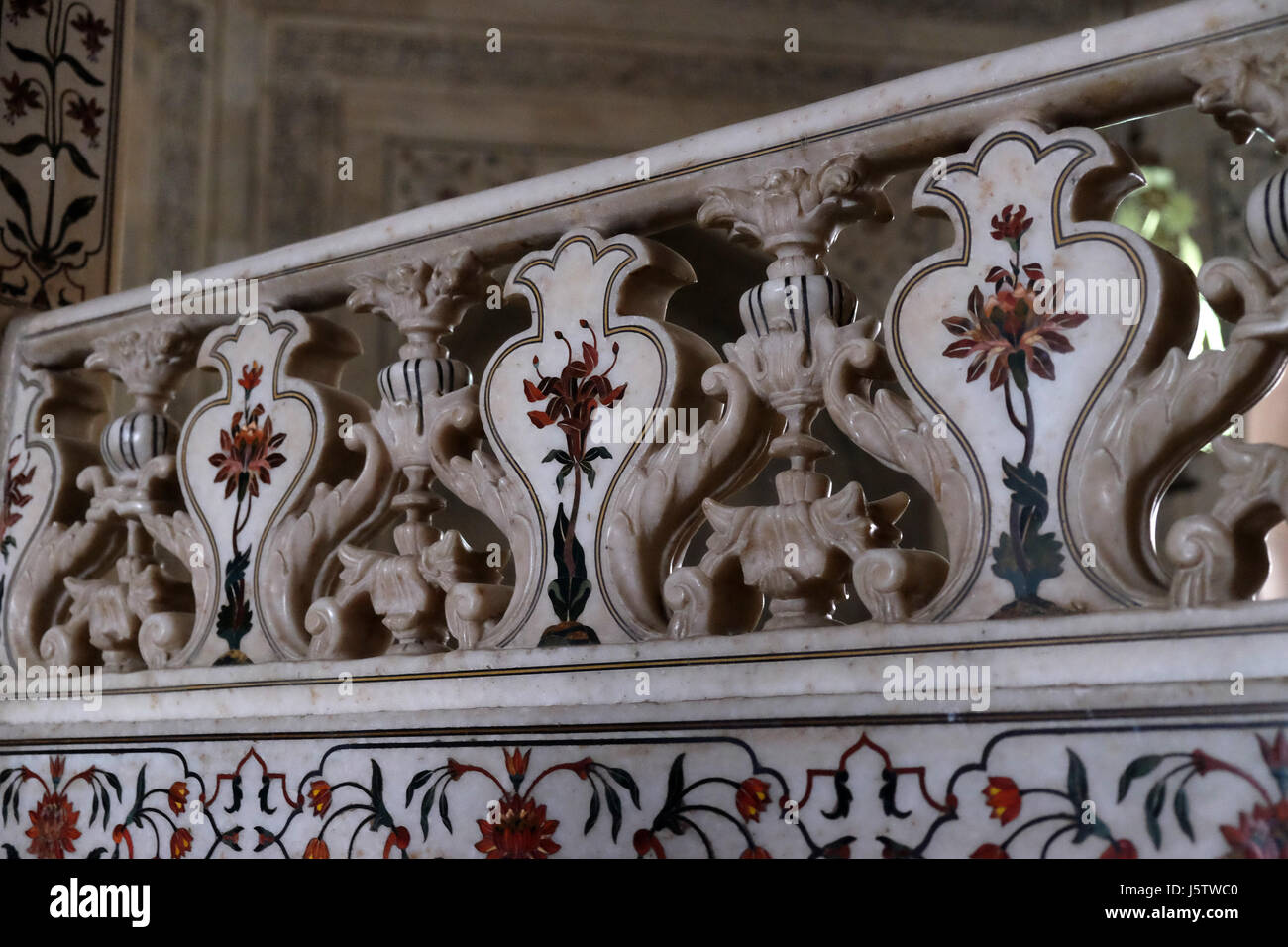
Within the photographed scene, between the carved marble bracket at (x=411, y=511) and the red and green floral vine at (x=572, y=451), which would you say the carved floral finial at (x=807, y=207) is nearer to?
the red and green floral vine at (x=572, y=451)

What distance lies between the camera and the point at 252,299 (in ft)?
6.20

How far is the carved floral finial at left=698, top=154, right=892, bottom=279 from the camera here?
4.81ft

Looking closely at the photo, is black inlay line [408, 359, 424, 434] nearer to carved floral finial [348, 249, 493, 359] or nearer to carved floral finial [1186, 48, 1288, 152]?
carved floral finial [348, 249, 493, 359]

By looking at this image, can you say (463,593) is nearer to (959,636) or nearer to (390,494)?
(390,494)

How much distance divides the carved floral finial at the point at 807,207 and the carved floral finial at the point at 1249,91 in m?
0.33

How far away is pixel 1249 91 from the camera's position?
1.25 metres

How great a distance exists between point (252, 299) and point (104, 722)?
575 millimetres

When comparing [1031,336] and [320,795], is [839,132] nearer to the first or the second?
[1031,336]

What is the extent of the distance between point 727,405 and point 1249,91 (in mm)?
556

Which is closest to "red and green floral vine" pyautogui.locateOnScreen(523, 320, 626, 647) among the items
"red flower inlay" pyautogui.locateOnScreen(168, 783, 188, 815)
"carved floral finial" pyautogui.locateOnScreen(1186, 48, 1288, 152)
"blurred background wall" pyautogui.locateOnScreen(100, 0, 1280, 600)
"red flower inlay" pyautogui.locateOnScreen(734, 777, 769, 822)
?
Result: "red flower inlay" pyautogui.locateOnScreen(734, 777, 769, 822)

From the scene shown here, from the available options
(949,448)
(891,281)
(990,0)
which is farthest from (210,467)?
(990,0)

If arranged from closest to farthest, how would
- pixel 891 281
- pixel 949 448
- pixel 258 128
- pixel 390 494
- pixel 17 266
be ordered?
pixel 949 448, pixel 390 494, pixel 17 266, pixel 258 128, pixel 891 281

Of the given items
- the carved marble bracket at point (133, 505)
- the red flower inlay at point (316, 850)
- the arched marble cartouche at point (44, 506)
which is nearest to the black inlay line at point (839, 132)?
the carved marble bracket at point (133, 505)

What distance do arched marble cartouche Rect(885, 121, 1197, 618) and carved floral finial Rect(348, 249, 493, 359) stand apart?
22.6 inches
